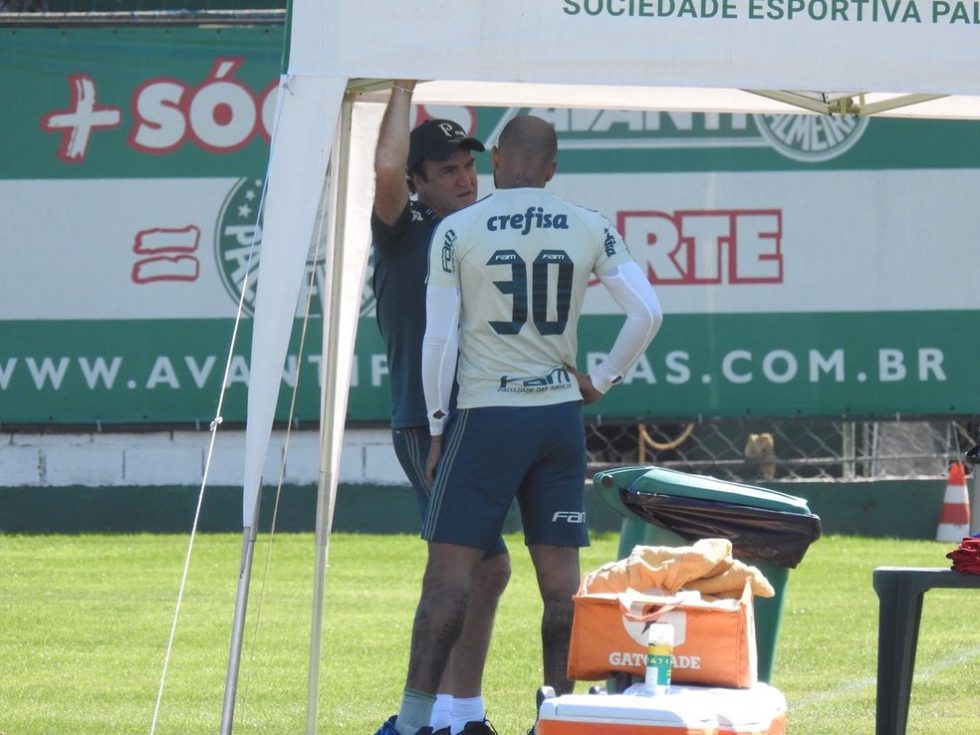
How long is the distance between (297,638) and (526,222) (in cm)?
342

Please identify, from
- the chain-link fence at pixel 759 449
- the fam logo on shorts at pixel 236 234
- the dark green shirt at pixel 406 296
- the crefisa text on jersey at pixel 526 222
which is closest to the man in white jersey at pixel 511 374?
the crefisa text on jersey at pixel 526 222

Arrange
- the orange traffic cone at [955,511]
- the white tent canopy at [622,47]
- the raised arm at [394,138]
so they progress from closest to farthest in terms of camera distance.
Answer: the white tent canopy at [622,47] → the raised arm at [394,138] → the orange traffic cone at [955,511]

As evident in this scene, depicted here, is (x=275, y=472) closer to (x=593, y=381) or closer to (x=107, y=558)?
(x=107, y=558)

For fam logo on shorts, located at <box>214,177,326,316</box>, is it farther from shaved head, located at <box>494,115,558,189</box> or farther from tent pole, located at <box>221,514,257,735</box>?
tent pole, located at <box>221,514,257,735</box>

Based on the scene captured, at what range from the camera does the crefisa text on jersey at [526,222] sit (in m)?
4.61

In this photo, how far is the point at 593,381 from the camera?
4812 mm

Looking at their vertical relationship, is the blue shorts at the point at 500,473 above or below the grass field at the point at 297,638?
above

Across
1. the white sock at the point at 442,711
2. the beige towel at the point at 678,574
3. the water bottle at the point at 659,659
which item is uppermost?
the beige towel at the point at 678,574

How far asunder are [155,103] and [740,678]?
24.3 ft

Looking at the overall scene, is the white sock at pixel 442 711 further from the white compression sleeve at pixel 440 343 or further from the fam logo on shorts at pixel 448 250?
the fam logo on shorts at pixel 448 250

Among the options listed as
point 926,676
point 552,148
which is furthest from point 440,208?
point 926,676

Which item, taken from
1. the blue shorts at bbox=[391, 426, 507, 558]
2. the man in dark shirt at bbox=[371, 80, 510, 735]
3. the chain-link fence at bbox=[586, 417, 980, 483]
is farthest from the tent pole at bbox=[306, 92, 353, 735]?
the chain-link fence at bbox=[586, 417, 980, 483]

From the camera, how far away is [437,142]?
5113 mm

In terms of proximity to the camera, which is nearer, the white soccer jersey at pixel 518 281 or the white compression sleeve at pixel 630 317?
the white soccer jersey at pixel 518 281
